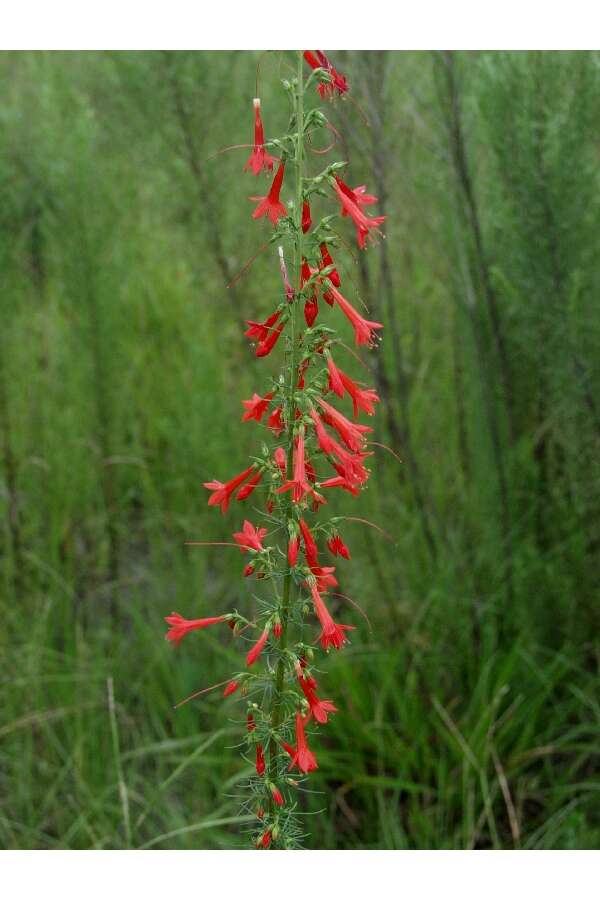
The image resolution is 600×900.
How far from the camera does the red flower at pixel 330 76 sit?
122 centimetres

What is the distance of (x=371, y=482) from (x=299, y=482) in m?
1.87

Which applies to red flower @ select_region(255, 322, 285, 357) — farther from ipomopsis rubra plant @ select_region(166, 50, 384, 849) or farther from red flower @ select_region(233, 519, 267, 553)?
red flower @ select_region(233, 519, 267, 553)

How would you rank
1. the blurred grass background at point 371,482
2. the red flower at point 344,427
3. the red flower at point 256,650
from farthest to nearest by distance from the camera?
the blurred grass background at point 371,482 < the red flower at point 344,427 < the red flower at point 256,650

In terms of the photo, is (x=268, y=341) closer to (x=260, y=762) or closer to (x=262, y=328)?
(x=262, y=328)

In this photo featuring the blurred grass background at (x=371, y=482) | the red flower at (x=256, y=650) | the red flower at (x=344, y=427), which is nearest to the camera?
the red flower at (x=256, y=650)

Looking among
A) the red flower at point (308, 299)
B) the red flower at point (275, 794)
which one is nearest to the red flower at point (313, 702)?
the red flower at point (275, 794)

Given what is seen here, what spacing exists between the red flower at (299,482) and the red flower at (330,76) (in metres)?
0.47

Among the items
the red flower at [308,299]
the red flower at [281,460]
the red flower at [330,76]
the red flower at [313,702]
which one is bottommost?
the red flower at [313,702]

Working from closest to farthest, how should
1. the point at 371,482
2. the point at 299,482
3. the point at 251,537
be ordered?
the point at 299,482 < the point at 251,537 < the point at 371,482

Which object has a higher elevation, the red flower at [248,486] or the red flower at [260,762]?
the red flower at [248,486]

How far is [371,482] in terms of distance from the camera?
2996mm

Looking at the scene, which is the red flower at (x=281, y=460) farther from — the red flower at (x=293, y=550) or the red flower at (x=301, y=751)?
the red flower at (x=301, y=751)

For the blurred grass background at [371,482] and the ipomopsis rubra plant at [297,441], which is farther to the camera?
the blurred grass background at [371,482]

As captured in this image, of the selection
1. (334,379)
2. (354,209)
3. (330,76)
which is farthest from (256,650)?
(330,76)
